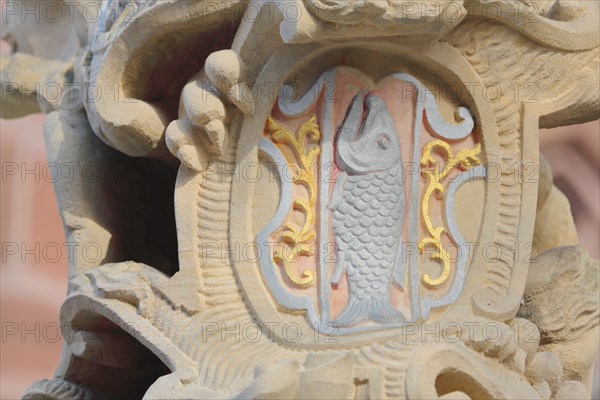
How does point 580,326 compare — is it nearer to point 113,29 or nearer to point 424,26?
point 424,26

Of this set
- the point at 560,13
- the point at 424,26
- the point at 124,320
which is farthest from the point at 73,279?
the point at 560,13

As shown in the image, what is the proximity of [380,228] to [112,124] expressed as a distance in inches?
17.3

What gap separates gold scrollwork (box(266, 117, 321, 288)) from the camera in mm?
2119

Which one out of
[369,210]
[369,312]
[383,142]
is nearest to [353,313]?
[369,312]

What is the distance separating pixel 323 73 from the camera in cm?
219

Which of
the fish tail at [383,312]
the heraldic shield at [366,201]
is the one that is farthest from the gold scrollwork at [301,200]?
the fish tail at [383,312]

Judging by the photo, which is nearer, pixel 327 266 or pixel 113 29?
pixel 327 266

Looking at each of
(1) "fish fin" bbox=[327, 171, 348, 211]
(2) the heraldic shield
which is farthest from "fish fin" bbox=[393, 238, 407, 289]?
(1) "fish fin" bbox=[327, 171, 348, 211]

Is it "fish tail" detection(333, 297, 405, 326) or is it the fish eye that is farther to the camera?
the fish eye

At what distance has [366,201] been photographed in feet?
6.93

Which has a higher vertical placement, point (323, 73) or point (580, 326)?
point (323, 73)

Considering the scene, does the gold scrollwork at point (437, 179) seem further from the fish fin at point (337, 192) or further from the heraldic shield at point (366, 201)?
the fish fin at point (337, 192)

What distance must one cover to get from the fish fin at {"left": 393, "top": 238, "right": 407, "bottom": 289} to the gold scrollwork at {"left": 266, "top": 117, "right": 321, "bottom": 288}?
4.5 inches

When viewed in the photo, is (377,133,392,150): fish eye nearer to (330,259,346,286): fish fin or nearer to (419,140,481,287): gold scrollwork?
(419,140,481,287): gold scrollwork
